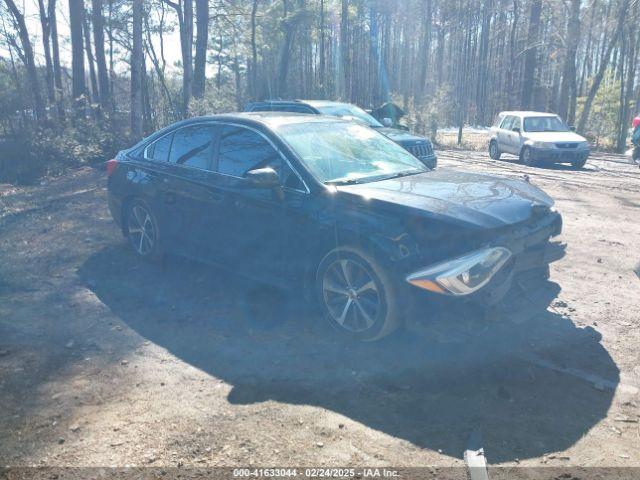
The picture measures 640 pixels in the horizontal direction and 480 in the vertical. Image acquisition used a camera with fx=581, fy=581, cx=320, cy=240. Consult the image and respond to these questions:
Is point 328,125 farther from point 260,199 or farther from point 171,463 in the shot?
point 171,463

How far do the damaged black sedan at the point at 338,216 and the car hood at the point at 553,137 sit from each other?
42.4 ft

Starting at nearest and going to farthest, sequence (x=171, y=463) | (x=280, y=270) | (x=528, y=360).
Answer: (x=171, y=463), (x=528, y=360), (x=280, y=270)

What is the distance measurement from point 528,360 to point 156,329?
9.71 ft

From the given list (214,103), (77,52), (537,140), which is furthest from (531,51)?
(77,52)

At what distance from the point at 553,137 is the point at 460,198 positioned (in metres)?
14.5

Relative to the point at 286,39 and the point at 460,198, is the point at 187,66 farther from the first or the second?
the point at 460,198

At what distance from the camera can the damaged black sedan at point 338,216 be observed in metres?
4.11

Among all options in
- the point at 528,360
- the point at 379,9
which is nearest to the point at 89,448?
the point at 528,360

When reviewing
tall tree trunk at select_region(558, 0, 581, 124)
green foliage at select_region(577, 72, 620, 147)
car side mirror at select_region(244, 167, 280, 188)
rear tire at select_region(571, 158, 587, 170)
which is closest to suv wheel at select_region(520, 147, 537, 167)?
rear tire at select_region(571, 158, 587, 170)

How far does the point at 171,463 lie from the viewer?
310cm

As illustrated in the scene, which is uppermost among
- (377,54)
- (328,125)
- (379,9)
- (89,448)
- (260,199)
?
(379,9)

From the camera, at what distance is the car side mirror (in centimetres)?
466

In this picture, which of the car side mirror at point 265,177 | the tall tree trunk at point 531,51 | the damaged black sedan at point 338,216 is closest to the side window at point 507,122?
the tall tree trunk at point 531,51

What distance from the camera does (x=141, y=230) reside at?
6492 millimetres
